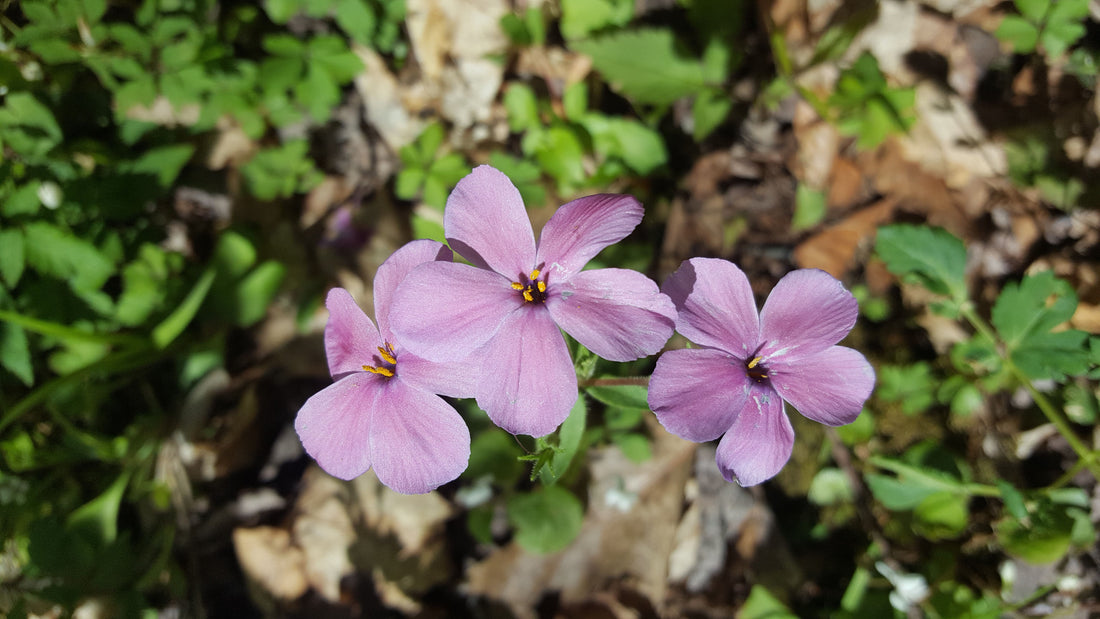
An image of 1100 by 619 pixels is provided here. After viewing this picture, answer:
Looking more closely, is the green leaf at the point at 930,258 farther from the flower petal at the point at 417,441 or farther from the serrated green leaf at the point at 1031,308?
the flower petal at the point at 417,441

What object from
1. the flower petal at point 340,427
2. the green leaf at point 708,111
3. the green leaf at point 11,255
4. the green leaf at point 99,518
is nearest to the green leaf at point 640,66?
the green leaf at point 708,111

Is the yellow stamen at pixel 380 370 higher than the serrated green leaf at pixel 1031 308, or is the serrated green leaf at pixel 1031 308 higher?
the yellow stamen at pixel 380 370

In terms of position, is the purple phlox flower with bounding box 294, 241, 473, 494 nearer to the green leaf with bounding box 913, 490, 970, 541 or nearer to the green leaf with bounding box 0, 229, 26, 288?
the green leaf with bounding box 0, 229, 26, 288

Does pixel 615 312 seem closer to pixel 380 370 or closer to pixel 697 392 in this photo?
pixel 697 392

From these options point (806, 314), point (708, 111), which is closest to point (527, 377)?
point (806, 314)

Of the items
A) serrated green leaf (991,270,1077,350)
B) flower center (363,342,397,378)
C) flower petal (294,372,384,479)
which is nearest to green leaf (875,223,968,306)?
serrated green leaf (991,270,1077,350)

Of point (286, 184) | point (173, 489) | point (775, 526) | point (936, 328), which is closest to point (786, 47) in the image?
point (936, 328)
